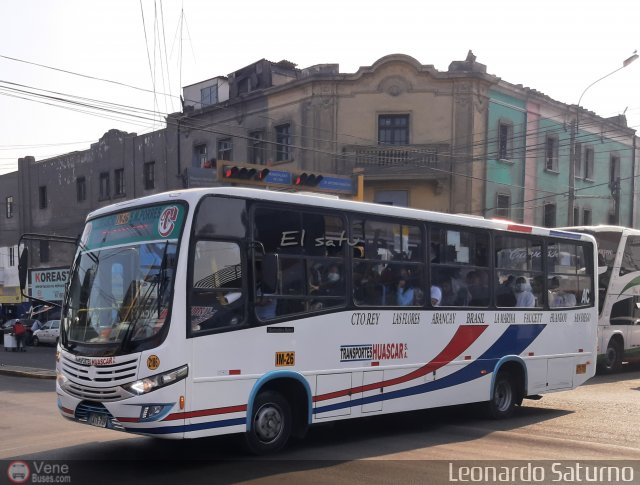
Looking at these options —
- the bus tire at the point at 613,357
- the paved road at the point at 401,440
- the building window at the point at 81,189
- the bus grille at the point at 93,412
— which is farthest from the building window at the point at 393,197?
the bus grille at the point at 93,412

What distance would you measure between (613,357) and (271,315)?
15.2m

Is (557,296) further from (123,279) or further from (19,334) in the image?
(19,334)

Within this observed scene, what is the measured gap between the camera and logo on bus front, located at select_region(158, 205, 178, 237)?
8344 mm

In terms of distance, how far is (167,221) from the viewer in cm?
841

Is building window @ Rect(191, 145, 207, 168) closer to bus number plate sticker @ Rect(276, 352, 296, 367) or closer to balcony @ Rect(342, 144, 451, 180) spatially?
balcony @ Rect(342, 144, 451, 180)

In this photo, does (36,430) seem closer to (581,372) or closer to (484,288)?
(484,288)

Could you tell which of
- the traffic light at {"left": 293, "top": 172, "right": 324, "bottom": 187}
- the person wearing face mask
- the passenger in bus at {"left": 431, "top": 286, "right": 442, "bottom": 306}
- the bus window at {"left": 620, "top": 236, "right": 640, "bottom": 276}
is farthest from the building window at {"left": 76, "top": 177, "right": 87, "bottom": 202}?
the passenger in bus at {"left": 431, "top": 286, "right": 442, "bottom": 306}

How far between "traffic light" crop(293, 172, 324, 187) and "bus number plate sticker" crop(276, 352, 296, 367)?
15.7 meters

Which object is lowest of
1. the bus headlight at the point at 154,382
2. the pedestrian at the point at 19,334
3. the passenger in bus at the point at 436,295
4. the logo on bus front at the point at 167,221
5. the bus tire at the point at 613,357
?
the pedestrian at the point at 19,334

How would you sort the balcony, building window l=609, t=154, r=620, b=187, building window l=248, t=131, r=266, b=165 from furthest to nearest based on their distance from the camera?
building window l=609, t=154, r=620, b=187, building window l=248, t=131, r=266, b=165, the balcony

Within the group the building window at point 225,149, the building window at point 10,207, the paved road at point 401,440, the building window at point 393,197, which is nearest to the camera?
the paved road at point 401,440

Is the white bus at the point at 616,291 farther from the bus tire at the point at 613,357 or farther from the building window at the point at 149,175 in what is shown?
the building window at the point at 149,175

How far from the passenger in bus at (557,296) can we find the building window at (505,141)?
648 inches

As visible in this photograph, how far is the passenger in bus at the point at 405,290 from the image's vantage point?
10695 mm
